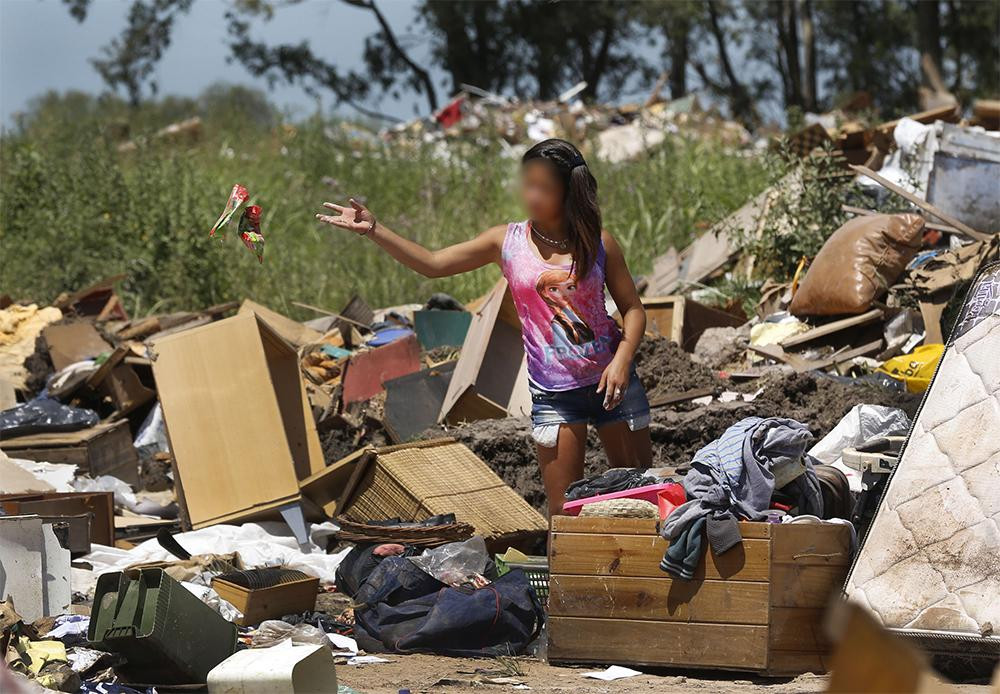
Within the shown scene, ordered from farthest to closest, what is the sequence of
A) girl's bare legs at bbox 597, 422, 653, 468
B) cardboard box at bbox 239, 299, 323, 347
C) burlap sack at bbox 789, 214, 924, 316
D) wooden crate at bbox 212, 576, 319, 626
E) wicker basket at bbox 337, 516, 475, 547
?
cardboard box at bbox 239, 299, 323, 347 < burlap sack at bbox 789, 214, 924, 316 < wicker basket at bbox 337, 516, 475, 547 < wooden crate at bbox 212, 576, 319, 626 < girl's bare legs at bbox 597, 422, 653, 468

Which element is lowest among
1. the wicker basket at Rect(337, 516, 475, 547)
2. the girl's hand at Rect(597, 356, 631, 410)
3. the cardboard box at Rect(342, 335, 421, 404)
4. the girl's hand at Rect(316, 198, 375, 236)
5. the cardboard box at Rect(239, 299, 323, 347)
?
the wicker basket at Rect(337, 516, 475, 547)

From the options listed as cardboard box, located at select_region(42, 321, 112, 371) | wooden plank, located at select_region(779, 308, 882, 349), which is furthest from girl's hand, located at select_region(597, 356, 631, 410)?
cardboard box, located at select_region(42, 321, 112, 371)

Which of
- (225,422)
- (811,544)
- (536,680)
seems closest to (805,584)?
(811,544)

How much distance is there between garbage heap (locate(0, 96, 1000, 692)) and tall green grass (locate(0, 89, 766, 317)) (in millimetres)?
1116

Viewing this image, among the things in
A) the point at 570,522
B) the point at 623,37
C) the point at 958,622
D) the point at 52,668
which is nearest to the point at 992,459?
the point at 958,622

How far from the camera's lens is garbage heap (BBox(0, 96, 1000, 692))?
13.3 ft

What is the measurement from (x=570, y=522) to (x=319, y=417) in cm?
378

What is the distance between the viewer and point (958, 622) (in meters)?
3.73

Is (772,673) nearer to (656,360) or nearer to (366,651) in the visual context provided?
(366,651)

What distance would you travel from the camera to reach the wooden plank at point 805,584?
13.3 feet

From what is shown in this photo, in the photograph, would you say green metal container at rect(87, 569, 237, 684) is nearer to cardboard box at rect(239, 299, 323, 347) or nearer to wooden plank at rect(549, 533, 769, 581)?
wooden plank at rect(549, 533, 769, 581)

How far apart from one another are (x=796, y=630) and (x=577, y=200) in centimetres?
168

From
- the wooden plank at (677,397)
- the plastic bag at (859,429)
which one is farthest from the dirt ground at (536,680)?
the wooden plank at (677,397)

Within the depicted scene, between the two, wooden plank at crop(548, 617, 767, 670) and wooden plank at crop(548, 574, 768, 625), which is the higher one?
wooden plank at crop(548, 574, 768, 625)
